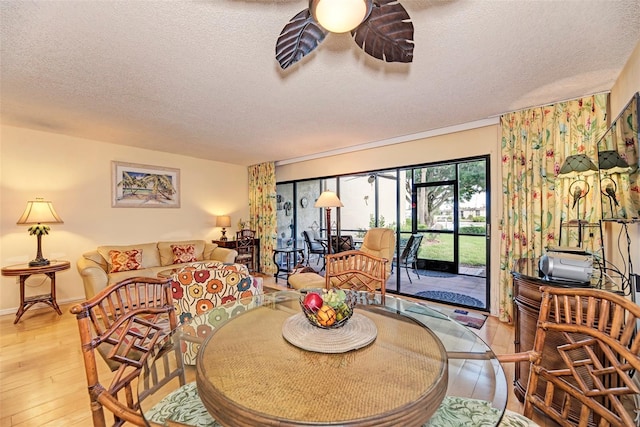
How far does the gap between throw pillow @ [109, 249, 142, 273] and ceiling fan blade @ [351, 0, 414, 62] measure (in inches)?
167

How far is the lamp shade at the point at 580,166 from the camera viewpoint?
88.7 inches

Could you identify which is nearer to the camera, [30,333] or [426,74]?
[426,74]

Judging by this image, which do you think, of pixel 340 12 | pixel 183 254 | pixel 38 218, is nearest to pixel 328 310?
pixel 340 12

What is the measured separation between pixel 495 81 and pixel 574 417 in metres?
2.51

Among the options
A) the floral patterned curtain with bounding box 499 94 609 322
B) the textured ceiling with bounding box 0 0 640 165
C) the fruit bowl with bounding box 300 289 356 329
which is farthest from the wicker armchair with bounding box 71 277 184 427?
the floral patterned curtain with bounding box 499 94 609 322

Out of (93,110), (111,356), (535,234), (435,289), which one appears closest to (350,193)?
(435,289)

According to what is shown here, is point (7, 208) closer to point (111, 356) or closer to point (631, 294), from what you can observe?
point (111, 356)

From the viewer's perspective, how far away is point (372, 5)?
1191 millimetres

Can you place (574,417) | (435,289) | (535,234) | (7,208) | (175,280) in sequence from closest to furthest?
(574,417), (175,280), (535,234), (7,208), (435,289)

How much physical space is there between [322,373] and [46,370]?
2769 mm

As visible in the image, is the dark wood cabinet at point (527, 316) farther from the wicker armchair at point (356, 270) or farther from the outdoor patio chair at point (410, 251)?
the outdoor patio chair at point (410, 251)

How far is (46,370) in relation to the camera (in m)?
2.29

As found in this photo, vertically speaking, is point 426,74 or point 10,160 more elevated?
point 426,74

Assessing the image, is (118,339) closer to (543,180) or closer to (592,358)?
(592,358)
